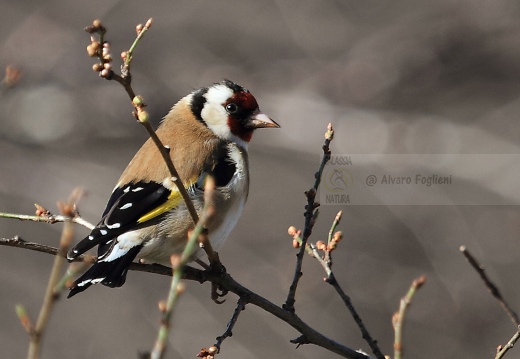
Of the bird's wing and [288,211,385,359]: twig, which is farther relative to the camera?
the bird's wing

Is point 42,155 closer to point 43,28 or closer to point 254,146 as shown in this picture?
point 43,28

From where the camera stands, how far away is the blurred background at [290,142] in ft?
25.1

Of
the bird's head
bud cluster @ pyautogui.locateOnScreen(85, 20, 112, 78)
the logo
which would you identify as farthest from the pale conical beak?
bud cluster @ pyautogui.locateOnScreen(85, 20, 112, 78)

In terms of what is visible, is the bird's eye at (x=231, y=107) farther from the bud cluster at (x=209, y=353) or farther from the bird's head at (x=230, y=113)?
the bud cluster at (x=209, y=353)

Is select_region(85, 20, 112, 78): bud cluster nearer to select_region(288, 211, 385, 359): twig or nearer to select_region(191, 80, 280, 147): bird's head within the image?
select_region(288, 211, 385, 359): twig

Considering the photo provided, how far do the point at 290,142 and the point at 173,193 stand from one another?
4.65 meters

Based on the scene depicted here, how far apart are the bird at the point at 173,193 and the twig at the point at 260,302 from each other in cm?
19

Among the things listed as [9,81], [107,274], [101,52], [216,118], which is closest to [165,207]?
[107,274]

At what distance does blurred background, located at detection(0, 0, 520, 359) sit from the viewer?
7645mm

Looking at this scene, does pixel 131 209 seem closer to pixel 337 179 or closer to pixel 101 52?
pixel 101 52

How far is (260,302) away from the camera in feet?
10.6

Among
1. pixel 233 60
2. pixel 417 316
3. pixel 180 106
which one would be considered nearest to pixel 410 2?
pixel 233 60

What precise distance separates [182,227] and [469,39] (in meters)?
5.43

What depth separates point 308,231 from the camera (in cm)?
305
